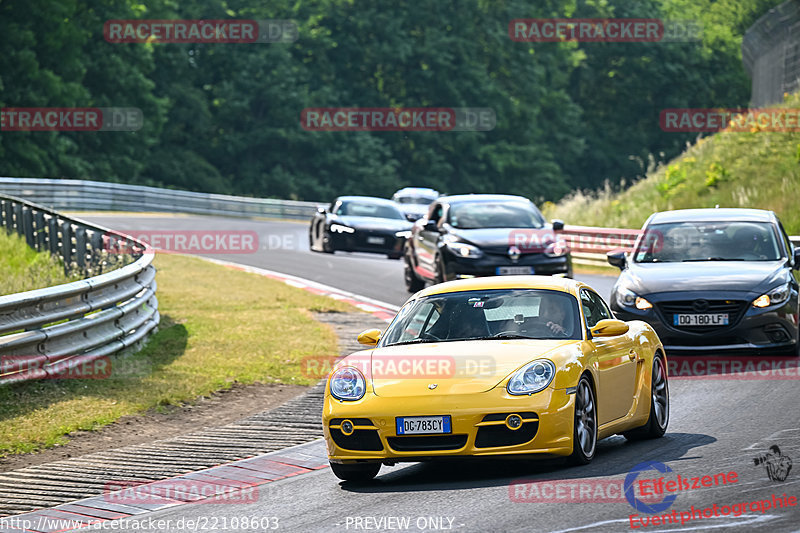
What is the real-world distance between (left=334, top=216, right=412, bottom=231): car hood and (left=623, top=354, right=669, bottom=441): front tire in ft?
61.1

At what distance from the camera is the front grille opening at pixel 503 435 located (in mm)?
8680

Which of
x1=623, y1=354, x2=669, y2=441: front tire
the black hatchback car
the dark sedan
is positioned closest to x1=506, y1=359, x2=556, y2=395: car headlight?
x1=623, y1=354, x2=669, y2=441: front tire

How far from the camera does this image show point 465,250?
66.4 ft

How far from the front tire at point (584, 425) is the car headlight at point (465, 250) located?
35.6ft

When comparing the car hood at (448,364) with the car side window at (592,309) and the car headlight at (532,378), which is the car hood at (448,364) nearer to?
the car headlight at (532,378)

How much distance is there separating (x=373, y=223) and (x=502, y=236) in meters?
9.21

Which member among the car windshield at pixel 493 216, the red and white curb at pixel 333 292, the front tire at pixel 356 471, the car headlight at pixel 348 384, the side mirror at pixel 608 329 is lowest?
the red and white curb at pixel 333 292

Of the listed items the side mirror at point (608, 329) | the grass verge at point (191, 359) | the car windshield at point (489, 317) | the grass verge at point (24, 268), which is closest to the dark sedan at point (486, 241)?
the grass verge at point (191, 359)

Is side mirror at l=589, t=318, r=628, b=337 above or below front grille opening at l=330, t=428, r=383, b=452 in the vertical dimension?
above

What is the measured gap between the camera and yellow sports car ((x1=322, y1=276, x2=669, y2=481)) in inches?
343

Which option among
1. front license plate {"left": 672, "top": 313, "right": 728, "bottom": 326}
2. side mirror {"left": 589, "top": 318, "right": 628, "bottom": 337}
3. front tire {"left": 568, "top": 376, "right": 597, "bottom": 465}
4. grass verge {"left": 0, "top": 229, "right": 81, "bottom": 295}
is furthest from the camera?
grass verge {"left": 0, "top": 229, "right": 81, "bottom": 295}

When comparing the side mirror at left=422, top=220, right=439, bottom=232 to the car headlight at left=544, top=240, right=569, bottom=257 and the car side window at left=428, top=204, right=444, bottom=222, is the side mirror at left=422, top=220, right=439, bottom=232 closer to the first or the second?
the car side window at left=428, top=204, right=444, bottom=222

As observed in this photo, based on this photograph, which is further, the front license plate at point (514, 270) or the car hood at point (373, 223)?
the car hood at point (373, 223)

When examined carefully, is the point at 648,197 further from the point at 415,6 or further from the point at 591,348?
the point at 415,6
